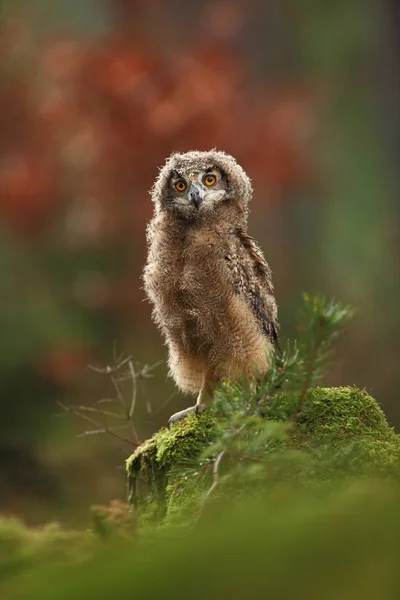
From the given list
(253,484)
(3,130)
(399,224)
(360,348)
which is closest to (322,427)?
(253,484)

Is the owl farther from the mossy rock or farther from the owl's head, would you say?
the mossy rock

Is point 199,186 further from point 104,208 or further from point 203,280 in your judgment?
point 104,208

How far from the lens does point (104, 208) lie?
1023 cm

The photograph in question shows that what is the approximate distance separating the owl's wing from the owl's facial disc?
18cm

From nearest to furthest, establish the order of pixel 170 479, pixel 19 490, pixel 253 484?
pixel 253 484
pixel 170 479
pixel 19 490

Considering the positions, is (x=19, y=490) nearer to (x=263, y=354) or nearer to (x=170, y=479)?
(x=263, y=354)

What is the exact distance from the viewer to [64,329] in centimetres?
1077

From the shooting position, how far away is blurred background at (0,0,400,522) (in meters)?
9.66

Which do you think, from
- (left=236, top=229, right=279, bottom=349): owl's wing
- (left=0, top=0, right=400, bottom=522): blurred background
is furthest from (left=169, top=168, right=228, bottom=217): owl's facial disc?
(left=0, top=0, right=400, bottom=522): blurred background

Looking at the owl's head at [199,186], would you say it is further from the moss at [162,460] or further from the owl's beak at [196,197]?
the moss at [162,460]

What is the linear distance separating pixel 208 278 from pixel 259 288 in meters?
0.32

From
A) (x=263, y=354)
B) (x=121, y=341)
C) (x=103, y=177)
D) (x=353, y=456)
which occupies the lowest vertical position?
(x=353, y=456)

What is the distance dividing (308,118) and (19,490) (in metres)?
6.26

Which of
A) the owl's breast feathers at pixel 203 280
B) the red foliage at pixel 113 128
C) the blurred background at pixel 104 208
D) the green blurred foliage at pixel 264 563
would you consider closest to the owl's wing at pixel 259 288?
the owl's breast feathers at pixel 203 280
